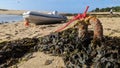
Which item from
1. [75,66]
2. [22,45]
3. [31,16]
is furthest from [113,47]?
[31,16]

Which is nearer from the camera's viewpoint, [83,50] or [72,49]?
[83,50]

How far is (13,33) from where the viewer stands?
16.4 m

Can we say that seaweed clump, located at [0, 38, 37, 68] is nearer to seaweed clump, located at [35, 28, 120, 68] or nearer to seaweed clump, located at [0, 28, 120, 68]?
seaweed clump, located at [0, 28, 120, 68]

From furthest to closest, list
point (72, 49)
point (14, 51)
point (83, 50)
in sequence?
point (14, 51) → point (72, 49) → point (83, 50)

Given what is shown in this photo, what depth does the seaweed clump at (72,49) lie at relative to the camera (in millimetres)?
8367

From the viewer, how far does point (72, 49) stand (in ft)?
31.2

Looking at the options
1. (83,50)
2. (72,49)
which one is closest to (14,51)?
(72,49)

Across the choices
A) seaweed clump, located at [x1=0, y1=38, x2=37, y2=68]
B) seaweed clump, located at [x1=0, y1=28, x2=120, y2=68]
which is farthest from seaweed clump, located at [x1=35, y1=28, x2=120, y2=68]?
seaweed clump, located at [x1=0, y1=38, x2=37, y2=68]

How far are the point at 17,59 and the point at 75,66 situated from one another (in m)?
2.37

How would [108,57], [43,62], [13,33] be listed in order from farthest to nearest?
[13,33] → [43,62] → [108,57]

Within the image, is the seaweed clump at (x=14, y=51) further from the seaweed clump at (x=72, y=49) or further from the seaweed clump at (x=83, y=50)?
the seaweed clump at (x=83, y=50)

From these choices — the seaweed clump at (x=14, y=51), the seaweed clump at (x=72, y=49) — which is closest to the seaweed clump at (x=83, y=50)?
the seaweed clump at (x=72, y=49)

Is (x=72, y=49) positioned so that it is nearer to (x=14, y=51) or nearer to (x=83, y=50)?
(x=83, y=50)

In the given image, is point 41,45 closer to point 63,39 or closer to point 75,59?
point 63,39
